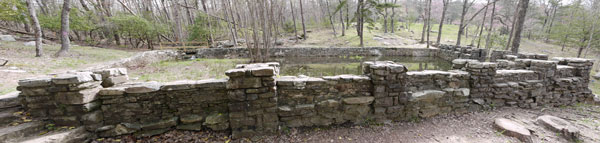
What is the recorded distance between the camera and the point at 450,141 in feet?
12.3

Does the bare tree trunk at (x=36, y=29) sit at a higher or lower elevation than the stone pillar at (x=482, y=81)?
higher

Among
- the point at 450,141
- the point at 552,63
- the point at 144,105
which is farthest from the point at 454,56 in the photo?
the point at 144,105

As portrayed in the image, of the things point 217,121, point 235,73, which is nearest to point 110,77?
point 217,121

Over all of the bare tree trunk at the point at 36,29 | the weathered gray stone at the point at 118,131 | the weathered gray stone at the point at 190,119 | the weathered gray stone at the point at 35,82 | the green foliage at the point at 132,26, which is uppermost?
the green foliage at the point at 132,26

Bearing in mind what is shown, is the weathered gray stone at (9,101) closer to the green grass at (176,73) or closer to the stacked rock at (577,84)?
the green grass at (176,73)

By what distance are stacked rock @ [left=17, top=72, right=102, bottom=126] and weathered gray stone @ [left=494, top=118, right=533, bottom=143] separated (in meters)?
7.45

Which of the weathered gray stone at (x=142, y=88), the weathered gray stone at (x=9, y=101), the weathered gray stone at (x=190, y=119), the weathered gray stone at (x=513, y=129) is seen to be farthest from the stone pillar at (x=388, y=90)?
the weathered gray stone at (x=9, y=101)

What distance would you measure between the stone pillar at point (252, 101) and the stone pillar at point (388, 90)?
2.03 metres

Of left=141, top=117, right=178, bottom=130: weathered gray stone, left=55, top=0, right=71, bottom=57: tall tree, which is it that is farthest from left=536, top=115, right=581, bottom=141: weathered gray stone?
left=55, top=0, right=71, bottom=57: tall tree

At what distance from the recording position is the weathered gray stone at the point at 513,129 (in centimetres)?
364

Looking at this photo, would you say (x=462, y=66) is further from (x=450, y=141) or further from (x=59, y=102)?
(x=59, y=102)

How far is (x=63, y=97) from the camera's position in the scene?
3355 millimetres

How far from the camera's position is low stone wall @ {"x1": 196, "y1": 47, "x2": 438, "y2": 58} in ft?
50.7

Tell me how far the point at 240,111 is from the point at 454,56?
14.1 meters
